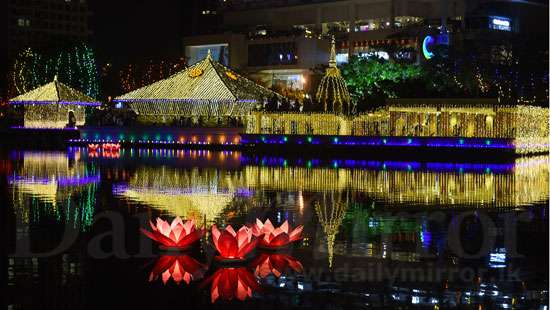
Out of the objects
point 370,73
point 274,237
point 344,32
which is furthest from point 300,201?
point 344,32

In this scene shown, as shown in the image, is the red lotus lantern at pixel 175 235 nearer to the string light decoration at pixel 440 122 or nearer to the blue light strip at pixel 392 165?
the blue light strip at pixel 392 165

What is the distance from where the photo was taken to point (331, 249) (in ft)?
40.3

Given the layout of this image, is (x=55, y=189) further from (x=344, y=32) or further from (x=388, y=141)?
(x=344, y=32)

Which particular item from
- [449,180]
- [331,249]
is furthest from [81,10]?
[331,249]

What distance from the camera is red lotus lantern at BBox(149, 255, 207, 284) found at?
10.4m

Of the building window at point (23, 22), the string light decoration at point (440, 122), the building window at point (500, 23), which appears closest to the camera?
the string light decoration at point (440, 122)

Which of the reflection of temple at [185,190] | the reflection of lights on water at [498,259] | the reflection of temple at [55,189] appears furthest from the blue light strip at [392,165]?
the reflection of lights on water at [498,259]

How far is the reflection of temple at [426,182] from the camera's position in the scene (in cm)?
1902

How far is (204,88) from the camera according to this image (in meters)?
42.4

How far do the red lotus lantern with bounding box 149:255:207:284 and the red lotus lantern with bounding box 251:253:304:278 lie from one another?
65cm

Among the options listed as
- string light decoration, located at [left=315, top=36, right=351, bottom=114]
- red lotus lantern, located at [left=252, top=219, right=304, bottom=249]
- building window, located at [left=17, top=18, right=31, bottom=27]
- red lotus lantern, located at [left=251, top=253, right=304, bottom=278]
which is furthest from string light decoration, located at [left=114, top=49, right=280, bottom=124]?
building window, located at [left=17, top=18, right=31, bottom=27]

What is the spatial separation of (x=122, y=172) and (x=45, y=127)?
82.0ft

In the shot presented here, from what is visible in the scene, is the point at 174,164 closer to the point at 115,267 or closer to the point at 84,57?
the point at 115,267

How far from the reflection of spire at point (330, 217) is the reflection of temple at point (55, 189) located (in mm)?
3787
